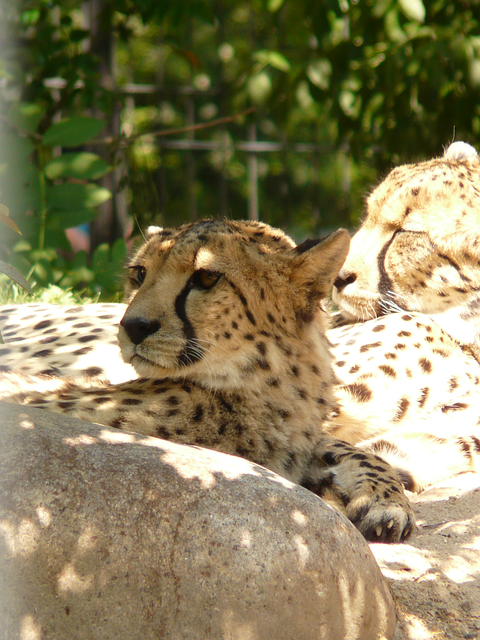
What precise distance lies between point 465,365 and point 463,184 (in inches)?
29.2

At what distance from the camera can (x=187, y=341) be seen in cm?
203

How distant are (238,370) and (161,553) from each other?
777 mm

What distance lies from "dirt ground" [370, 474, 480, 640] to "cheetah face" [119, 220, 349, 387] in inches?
24.1

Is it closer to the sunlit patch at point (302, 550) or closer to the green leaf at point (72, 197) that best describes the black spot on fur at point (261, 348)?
the sunlit patch at point (302, 550)

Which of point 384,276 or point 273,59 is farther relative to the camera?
point 273,59

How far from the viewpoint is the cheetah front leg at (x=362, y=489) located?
75.7 inches

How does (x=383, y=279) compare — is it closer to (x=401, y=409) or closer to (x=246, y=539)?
(x=401, y=409)

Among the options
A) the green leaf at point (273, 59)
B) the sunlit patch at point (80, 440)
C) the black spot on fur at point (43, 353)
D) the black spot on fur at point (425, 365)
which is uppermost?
the green leaf at point (273, 59)

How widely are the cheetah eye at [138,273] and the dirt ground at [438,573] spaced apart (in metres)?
0.99

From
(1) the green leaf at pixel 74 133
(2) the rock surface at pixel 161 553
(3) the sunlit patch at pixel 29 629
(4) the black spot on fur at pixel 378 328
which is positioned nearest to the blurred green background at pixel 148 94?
(1) the green leaf at pixel 74 133

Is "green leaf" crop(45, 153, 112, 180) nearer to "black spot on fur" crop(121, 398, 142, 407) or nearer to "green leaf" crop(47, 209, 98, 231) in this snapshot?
"green leaf" crop(47, 209, 98, 231)

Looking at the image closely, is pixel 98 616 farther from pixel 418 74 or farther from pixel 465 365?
pixel 418 74

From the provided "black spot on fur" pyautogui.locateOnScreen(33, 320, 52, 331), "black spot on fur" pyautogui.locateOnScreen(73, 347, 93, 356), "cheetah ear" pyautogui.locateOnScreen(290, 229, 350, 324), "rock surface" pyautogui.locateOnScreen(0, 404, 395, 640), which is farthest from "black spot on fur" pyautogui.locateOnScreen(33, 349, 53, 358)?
"rock surface" pyautogui.locateOnScreen(0, 404, 395, 640)

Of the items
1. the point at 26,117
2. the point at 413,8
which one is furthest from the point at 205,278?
the point at 413,8
